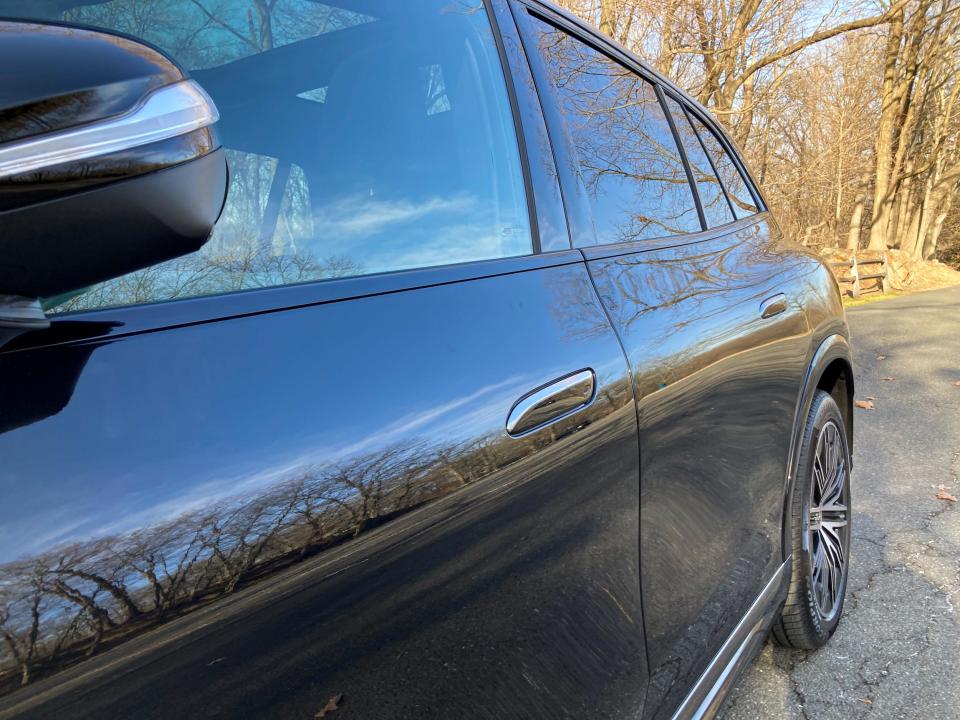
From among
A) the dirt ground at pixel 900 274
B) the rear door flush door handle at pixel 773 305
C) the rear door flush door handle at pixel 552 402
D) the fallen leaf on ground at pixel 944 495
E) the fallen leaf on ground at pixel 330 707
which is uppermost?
the rear door flush door handle at pixel 552 402

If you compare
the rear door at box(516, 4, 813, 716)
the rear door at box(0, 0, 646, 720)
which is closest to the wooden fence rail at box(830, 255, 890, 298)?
the rear door at box(516, 4, 813, 716)

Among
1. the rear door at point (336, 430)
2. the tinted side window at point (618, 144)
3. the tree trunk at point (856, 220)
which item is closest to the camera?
the rear door at point (336, 430)

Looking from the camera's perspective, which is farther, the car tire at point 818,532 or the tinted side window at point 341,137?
the car tire at point 818,532

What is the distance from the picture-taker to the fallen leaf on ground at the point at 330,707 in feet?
2.56

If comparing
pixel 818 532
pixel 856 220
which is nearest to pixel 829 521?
pixel 818 532

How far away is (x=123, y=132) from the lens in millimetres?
594

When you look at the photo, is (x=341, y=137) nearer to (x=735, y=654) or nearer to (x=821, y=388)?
(x=735, y=654)

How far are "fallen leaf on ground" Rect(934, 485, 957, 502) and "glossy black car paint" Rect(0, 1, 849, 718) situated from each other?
2.91 meters

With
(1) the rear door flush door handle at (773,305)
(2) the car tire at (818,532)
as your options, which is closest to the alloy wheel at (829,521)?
(2) the car tire at (818,532)

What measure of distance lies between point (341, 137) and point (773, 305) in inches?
58.4

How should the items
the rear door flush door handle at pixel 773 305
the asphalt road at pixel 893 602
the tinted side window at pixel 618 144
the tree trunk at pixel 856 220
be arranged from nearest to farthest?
the tinted side window at pixel 618 144, the rear door flush door handle at pixel 773 305, the asphalt road at pixel 893 602, the tree trunk at pixel 856 220

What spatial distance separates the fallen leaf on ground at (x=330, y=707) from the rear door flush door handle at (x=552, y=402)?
455 mm

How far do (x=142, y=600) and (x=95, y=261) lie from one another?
12.8 inches

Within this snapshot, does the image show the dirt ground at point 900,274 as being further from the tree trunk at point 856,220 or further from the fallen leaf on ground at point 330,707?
the fallen leaf on ground at point 330,707
